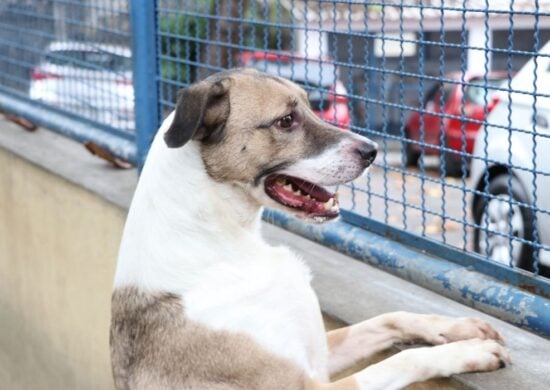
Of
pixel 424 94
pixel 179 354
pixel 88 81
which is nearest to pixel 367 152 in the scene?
pixel 179 354

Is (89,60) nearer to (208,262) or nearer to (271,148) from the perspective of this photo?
(271,148)

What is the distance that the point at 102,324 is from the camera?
4840 mm

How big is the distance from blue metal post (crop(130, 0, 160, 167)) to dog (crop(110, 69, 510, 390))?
193 cm

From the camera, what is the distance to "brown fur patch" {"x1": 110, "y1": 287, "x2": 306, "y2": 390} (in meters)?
2.95

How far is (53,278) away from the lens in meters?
5.42

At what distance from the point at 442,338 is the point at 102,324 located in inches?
85.8

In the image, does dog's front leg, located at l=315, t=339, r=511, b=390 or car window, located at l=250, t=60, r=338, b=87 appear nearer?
dog's front leg, located at l=315, t=339, r=511, b=390

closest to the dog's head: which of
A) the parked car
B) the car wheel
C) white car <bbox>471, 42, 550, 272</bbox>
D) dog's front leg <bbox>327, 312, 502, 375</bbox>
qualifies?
dog's front leg <bbox>327, 312, 502, 375</bbox>

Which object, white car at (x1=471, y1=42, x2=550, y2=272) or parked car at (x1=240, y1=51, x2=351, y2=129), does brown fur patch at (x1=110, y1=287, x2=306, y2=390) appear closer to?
parked car at (x1=240, y1=51, x2=351, y2=129)

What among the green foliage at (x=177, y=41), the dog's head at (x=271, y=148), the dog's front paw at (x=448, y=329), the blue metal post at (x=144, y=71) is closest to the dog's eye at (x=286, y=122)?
the dog's head at (x=271, y=148)

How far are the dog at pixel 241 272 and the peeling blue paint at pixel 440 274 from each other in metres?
0.16

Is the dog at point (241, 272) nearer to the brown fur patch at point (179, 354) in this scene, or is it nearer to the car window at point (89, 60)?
the brown fur patch at point (179, 354)

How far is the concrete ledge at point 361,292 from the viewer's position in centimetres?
295

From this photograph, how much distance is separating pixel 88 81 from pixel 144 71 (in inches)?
43.7
